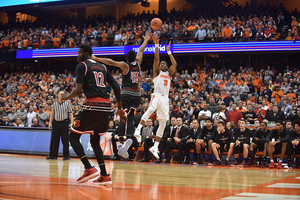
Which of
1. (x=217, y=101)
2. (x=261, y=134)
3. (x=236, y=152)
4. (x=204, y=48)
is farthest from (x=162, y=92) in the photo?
(x=204, y=48)

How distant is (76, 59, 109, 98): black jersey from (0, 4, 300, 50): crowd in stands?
656 inches

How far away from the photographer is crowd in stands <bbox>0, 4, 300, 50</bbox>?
20.4 meters

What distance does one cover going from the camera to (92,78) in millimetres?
5219

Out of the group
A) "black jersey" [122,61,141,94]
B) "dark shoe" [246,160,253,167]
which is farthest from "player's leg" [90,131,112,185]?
"dark shoe" [246,160,253,167]

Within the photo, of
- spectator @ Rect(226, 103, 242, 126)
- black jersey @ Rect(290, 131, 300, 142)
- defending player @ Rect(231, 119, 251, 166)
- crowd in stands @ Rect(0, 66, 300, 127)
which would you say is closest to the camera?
black jersey @ Rect(290, 131, 300, 142)

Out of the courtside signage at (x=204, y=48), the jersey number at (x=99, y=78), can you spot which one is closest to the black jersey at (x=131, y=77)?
the jersey number at (x=99, y=78)

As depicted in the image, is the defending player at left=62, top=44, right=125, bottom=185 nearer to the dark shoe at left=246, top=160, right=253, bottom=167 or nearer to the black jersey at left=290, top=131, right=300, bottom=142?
the dark shoe at left=246, top=160, right=253, bottom=167

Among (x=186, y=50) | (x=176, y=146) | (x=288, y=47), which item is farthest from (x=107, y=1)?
(x=176, y=146)

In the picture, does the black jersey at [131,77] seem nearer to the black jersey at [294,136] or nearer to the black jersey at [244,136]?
the black jersey at [244,136]

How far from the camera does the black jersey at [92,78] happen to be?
518 centimetres

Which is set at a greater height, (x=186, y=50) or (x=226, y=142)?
(x=186, y=50)

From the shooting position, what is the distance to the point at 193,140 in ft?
38.3

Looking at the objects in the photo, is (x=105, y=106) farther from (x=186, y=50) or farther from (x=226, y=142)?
(x=186, y=50)

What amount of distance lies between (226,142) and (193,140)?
3.74 ft
